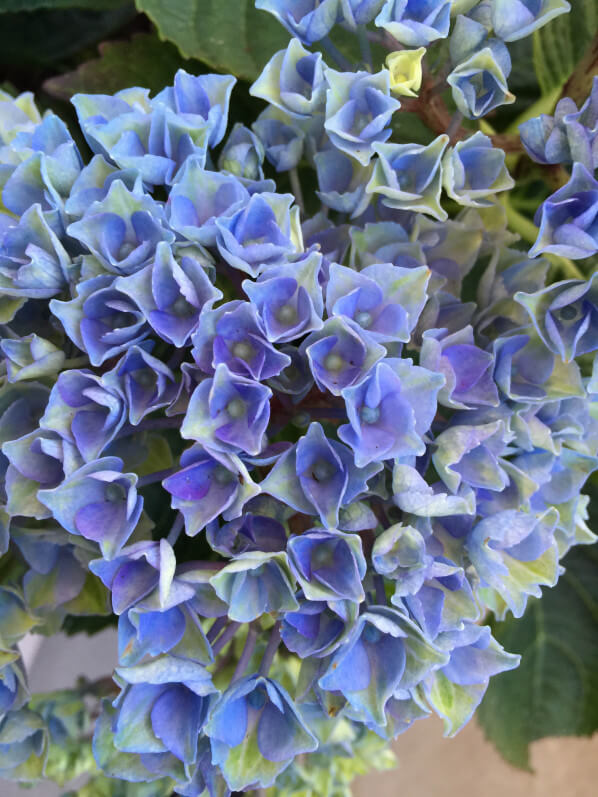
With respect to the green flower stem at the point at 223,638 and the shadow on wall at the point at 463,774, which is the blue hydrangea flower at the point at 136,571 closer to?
the green flower stem at the point at 223,638

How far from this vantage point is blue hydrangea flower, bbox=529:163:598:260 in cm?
32

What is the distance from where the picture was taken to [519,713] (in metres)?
0.66

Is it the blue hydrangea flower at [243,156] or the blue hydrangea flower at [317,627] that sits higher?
the blue hydrangea flower at [243,156]

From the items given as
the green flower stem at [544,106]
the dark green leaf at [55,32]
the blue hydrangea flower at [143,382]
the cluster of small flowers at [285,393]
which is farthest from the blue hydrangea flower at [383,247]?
the dark green leaf at [55,32]

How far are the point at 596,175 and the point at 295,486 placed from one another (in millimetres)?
194

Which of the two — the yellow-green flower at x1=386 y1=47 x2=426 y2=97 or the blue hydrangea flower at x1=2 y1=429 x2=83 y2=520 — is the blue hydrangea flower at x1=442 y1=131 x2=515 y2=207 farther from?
the blue hydrangea flower at x1=2 y1=429 x2=83 y2=520

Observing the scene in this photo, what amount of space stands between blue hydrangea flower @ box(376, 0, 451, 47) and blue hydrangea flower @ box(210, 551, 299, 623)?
219mm

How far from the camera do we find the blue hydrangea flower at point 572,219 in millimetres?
318

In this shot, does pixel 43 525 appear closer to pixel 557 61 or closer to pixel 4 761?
pixel 4 761

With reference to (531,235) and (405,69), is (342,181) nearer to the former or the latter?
(405,69)

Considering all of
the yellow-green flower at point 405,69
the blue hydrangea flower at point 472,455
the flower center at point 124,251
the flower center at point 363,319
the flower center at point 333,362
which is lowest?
the blue hydrangea flower at point 472,455

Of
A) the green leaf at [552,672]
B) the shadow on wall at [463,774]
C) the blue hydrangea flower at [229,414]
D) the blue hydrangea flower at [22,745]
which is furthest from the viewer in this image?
the shadow on wall at [463,774]

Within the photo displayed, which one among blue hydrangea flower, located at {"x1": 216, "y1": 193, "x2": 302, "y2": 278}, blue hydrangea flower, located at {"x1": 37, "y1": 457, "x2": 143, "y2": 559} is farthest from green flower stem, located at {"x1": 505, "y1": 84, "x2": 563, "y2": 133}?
blue hydrangea flower, located at {"x1": 37, "y1": 457, "x2": 143, "y2": 559}

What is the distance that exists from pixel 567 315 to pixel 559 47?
0.28 meters
